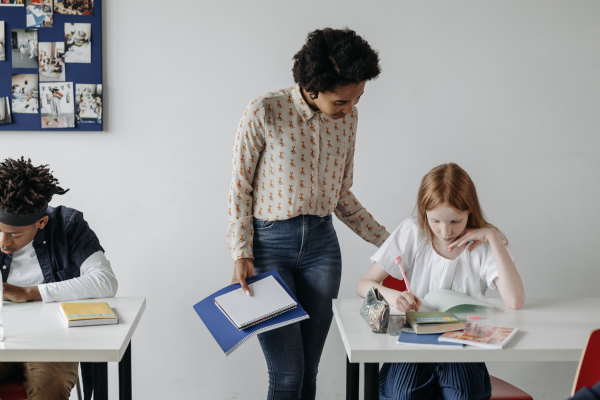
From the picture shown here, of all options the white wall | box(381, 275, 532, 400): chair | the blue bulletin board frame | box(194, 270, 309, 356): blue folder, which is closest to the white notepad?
box(194, 270, 309, 356): blue folder

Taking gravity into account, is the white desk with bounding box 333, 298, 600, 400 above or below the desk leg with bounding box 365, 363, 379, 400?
above

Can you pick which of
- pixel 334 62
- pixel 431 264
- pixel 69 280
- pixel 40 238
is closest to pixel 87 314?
pixel 69 280

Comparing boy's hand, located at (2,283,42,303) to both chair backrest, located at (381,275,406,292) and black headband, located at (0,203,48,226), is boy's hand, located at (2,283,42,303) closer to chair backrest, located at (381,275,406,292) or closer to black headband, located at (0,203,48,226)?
black headband, located at (0,203,48,226)

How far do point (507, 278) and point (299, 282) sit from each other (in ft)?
2.08

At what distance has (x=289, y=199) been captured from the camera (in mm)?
1544

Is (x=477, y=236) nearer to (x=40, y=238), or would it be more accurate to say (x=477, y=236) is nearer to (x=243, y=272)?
(x=243, y=272)

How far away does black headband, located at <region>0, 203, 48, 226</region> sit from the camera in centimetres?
156

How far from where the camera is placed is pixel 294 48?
93.4 inches

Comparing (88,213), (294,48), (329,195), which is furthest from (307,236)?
(88,213)

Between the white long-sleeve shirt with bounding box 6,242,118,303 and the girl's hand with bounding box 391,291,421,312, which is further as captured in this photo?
the white long-sleeve shirt with bounding box 6,242,118,303

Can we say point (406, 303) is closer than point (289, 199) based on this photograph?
Yes

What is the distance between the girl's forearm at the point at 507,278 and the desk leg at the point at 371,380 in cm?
52

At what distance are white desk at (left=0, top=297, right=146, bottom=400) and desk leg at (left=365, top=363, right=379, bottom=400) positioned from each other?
574mm

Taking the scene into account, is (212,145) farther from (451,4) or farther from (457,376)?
(457,376)
